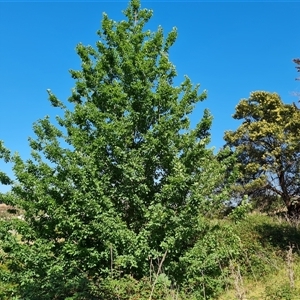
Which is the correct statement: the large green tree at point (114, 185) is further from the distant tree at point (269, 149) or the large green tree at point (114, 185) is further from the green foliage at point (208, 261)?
the distant tree at point (269, 149)

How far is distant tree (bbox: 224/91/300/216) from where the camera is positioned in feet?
71.0

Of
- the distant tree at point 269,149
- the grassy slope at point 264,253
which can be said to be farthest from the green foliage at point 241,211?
the distant tree at point 269,149

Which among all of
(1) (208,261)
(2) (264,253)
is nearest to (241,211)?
(1) (208,261)

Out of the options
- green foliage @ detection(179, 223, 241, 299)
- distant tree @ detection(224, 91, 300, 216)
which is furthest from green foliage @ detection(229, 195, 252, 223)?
distant tree @ detection(224, 91, 300, 216)

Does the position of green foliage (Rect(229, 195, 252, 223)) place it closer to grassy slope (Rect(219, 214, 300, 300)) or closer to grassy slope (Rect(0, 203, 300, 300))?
grassy slope (Rect(0, 203, 300, 300))

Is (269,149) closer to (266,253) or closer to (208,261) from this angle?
(266,253)

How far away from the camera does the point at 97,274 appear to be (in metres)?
8.40

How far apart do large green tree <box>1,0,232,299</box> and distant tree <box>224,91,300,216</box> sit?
13117 mm

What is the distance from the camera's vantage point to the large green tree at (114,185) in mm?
7930

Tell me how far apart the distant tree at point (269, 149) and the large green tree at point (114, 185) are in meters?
13.1

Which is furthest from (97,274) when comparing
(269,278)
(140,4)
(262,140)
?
(262,140)

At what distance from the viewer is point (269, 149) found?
22.5m

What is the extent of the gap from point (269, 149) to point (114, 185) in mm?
15932

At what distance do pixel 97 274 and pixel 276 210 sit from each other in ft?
59.7
